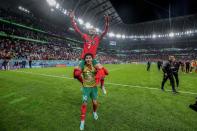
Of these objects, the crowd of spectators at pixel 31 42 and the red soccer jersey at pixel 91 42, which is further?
the crowd of spectators at pixel 31 42

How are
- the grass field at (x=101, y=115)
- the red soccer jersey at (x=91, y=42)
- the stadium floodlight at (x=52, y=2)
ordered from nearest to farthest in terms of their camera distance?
the grass field at (x=101, y=115)
the red soccer jersey at (x=91, y=42)
the stadium floodlight at (x=52, y=2)

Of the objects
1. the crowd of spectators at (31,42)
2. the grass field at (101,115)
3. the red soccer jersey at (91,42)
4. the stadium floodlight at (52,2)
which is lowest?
the grass field at (101,115)

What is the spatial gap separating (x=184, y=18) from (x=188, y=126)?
99439 millimetres

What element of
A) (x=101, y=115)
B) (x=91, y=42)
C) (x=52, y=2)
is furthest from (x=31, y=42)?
(x=101, y=115)

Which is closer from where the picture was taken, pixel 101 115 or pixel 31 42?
pixel 101 115

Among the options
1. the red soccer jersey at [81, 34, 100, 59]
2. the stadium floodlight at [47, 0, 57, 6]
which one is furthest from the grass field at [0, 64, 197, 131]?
the stadium floodlight at [47, 0, 57, 6]

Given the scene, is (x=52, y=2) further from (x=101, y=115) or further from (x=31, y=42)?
(x=101, y=115)

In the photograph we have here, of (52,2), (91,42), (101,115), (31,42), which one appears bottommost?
(101,115)

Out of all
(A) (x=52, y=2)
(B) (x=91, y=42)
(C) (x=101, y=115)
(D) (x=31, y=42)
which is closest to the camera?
(C) (x=101, y=115)

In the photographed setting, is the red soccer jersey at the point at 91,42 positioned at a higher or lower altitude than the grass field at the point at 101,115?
higher

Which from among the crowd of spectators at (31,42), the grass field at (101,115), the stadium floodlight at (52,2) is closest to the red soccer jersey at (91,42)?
the grass field at (101,115)

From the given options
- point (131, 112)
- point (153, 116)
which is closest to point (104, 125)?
point (131, 112)

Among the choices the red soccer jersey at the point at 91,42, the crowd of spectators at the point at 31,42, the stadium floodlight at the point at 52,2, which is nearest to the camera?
the red soccer jersey at the point at 91,42

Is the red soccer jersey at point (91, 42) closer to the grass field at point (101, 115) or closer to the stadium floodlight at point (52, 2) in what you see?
the grass field at point (101, 115)
